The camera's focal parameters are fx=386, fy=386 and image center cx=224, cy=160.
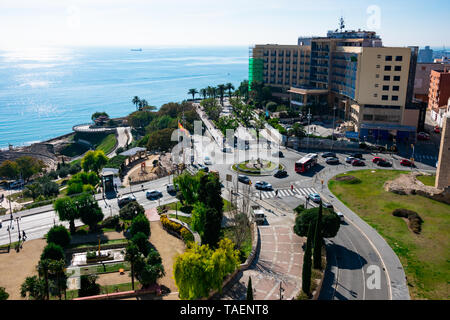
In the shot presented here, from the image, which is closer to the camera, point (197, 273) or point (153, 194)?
point (197, 273)

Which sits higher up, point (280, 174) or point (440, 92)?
point (440, 92)

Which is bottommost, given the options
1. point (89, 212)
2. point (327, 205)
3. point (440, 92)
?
point (327, 205)

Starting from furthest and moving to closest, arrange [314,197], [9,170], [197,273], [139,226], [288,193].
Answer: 1. [9,170]
2. [288,193]
3. [314,197]
4. [139,226]
5. [197,273]

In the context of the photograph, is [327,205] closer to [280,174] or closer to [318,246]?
[280,174]

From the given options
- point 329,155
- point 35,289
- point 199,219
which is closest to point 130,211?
point 199,219

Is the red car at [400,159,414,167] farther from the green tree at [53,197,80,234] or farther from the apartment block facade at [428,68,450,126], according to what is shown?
the green tree at [53,197,80,234]

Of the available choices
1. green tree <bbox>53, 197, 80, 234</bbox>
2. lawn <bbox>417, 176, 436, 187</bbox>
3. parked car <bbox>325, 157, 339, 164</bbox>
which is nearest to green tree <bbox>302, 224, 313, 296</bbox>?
green tree <bbox>53, 197, 80, 234</bbox>

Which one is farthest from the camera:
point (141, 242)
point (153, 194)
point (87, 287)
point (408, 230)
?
point (153, 194)
